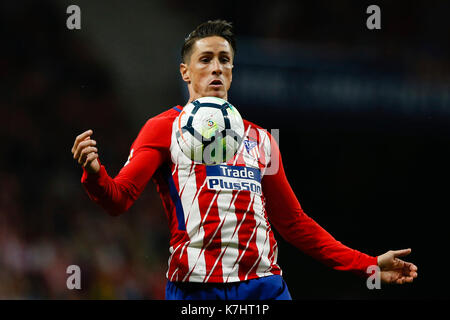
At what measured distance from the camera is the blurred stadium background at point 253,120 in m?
5.25

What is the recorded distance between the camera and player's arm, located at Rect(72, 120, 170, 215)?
2031mm

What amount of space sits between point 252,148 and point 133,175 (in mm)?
553

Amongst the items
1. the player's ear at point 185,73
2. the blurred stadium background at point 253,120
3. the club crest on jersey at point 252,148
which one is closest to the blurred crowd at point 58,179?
the blurred stadium background at point 253,120

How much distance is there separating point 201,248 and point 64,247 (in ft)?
13.0

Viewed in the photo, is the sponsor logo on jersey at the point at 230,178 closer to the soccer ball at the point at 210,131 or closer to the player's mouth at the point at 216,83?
the soccer ball at the point at 210,131

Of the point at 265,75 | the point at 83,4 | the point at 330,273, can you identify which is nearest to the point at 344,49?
the point at 265,75

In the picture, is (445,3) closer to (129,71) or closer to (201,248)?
(129,71)

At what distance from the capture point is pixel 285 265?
5.14m

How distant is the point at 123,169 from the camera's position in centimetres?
236

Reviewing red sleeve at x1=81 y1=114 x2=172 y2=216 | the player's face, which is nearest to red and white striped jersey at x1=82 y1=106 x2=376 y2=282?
red sleeve at x1=81 y1=114 x2=172 y2=216

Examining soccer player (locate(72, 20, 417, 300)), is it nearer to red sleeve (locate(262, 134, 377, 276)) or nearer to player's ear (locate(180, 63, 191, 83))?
red sleeve (locate(262, 134, 377, 276))

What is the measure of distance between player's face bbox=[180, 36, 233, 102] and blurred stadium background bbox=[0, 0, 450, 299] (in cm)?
240

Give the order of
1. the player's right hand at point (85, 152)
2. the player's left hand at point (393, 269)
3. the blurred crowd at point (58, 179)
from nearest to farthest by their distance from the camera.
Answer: the player's right hand at point (85, 152)
the player's left hand at point (393, 269)
the blurred crowd at point (58, 179)

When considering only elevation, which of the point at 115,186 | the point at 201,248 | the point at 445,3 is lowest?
the point at 201,248
